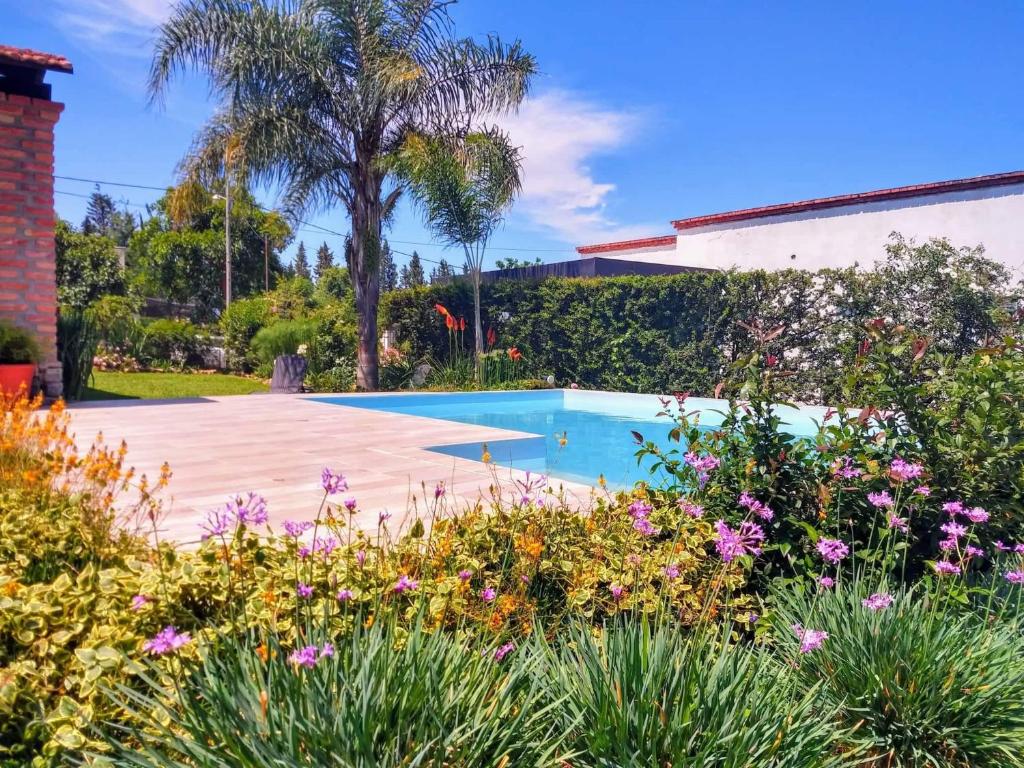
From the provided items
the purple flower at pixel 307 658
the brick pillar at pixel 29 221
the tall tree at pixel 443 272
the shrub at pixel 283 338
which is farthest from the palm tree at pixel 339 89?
the purple flower at pixel 307 658

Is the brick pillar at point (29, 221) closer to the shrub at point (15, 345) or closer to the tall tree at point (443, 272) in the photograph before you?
the shrub at point (15, 345)

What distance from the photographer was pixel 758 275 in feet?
42.7

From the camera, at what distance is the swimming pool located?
Result: 772cm

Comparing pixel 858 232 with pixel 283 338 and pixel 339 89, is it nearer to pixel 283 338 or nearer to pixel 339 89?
pixel 339 89

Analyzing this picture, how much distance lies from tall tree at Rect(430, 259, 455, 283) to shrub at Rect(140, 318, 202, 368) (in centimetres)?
682

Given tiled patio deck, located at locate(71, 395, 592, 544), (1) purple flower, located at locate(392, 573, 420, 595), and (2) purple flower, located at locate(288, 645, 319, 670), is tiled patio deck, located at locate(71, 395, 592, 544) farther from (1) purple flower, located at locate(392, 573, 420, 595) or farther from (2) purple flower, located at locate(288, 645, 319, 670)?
(2) purple flower, located at locate(288, 645, 319, 670)

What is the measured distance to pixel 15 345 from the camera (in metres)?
9.28

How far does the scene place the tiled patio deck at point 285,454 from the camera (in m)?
4.62

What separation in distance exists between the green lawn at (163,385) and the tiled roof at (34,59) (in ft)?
15.7

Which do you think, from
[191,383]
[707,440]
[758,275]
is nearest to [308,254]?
[191,383]

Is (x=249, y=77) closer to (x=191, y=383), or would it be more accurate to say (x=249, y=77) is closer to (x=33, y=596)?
(x=191, y=383)

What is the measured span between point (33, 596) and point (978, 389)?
377cm

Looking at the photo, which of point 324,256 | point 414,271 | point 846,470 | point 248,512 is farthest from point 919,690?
point 324,256

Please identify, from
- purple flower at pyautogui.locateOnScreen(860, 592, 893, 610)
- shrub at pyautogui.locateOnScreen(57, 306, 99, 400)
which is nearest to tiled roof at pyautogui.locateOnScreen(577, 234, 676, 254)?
shrub at pyautogui.locateOnScreen(57, 306, 99, 400)
